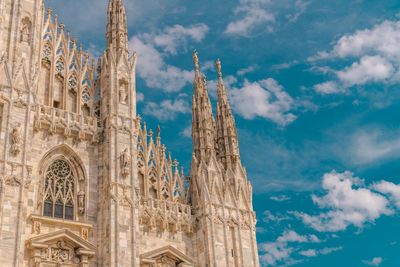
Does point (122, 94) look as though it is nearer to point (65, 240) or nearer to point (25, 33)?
point (25, 33)

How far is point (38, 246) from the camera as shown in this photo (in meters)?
21.5

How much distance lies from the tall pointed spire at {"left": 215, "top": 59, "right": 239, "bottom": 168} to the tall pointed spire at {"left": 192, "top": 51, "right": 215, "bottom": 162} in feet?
2.29

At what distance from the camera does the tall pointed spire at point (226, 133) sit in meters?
29.8

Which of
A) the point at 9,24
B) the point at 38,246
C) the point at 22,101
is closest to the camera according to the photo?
the point at 38,246

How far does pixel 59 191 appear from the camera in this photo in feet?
78.0

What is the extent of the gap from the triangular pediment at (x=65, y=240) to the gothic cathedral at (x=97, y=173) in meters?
0.04

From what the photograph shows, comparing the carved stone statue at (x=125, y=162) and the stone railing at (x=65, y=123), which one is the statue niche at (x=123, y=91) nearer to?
the stone railing at (x=65, y=123)

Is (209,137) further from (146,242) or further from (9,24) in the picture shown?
(9,24)

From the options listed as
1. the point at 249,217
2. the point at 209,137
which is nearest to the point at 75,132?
the point at 209,137

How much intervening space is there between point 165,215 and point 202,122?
5982mm

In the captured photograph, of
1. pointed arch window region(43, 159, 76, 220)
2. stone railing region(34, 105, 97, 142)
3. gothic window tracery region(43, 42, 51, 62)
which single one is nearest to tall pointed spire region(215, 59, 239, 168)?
stone railing region(34, 105, 97, 142)

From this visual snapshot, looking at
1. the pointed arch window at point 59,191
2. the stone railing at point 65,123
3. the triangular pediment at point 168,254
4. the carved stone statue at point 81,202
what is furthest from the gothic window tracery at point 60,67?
the triangular pediment at point 168,254

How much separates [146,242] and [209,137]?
681 cm

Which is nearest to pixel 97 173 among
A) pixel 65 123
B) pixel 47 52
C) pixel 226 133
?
pixel 65 123
